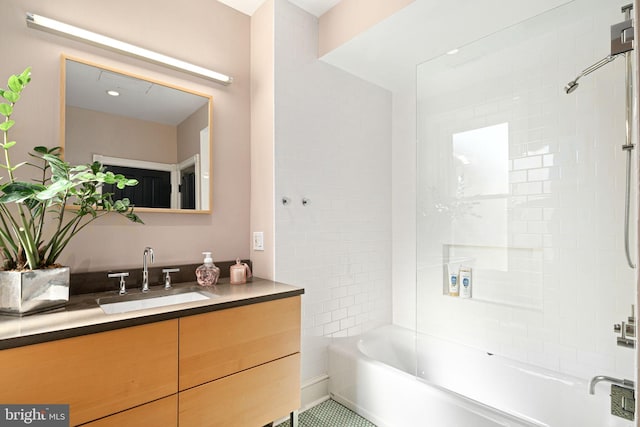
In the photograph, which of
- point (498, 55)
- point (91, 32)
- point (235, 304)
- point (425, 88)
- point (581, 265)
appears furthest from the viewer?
point (425, 88)

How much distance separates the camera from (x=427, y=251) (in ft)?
7.30

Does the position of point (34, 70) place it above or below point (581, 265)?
above

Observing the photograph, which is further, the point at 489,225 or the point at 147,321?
the point at 489,225

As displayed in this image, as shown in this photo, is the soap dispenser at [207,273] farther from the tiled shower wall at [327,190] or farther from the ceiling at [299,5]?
the ceiling at [299,5]

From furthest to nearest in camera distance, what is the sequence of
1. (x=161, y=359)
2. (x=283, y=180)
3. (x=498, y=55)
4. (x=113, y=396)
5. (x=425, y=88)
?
(x=425, y=88) → (x=283, y=180) → (x=498, y=55) → (x=161, y=359) → (x=113, y=396)

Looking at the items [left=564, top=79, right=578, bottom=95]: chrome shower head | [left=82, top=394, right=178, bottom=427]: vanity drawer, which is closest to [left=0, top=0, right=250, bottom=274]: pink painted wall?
[left=82, top=394, right=178, bottom=427]: vanity drawer

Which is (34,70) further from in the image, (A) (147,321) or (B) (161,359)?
(B) (161,359)

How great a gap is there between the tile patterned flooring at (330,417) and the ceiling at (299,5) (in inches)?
102

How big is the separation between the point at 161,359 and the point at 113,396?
179mm

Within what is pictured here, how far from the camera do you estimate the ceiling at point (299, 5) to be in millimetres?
2084

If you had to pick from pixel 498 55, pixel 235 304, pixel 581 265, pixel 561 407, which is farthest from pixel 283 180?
pixel 561 407

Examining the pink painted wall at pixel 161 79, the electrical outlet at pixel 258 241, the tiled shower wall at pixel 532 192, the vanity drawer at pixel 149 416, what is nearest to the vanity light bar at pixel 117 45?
the pink painted wall at pixel 161 79

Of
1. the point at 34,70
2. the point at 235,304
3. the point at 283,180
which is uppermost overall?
the point at 34,70

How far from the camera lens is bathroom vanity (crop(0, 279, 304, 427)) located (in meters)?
1.03
